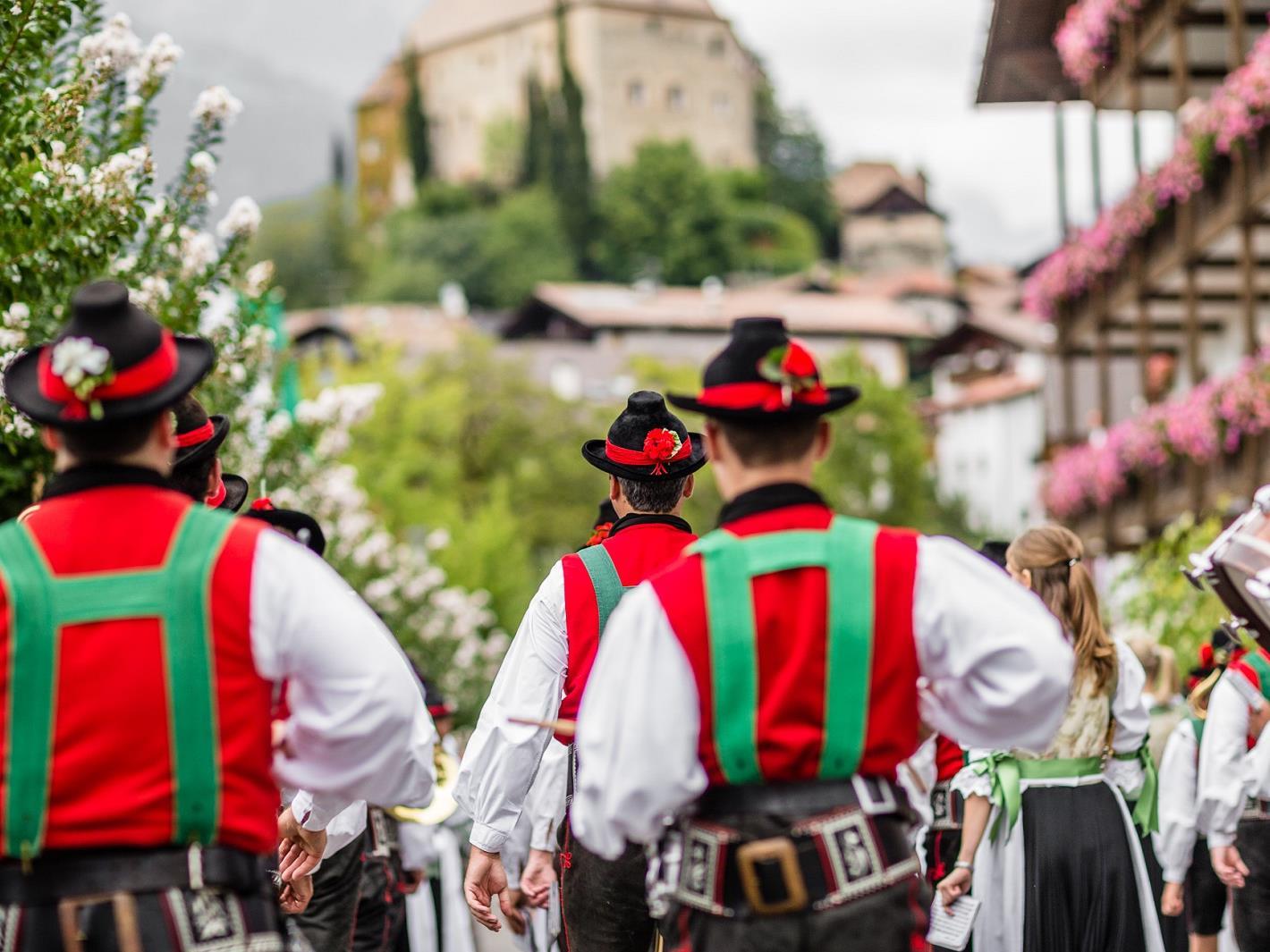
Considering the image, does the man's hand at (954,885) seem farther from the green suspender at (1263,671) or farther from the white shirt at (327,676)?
the white shirt at (327,676)

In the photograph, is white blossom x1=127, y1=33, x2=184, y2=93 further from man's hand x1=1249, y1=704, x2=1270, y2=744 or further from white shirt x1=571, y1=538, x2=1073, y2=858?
white shirt x1=571, y1=538, x2=1073, y2=858

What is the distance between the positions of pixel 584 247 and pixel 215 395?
360 ft

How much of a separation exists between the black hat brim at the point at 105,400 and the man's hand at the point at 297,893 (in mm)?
2265

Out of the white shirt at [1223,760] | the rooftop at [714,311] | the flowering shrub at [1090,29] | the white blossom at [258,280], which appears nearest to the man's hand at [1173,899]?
the white shirt at [1223,760]

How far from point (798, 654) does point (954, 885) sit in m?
3.22

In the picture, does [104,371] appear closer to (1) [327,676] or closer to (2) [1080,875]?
(1) [327,676]

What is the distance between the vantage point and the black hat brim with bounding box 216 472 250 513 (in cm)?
674

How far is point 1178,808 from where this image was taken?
8742 mm

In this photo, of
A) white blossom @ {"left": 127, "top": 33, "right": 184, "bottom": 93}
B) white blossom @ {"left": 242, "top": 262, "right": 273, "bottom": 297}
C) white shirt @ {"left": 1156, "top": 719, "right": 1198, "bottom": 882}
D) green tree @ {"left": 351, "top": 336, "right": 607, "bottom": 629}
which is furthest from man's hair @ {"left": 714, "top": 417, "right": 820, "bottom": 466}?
green tree @ {"left": 351, "top": 336, "right": 607, "bottom": 629}

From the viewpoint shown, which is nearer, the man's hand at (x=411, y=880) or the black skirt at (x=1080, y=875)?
the black skirt at (x=1080, y=875)

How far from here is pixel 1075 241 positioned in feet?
85.8

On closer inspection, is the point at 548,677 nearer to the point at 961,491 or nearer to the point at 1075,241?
the point at 1075,241

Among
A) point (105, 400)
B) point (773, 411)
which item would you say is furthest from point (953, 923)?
point (105, 400)

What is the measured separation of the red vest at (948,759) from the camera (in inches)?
305
